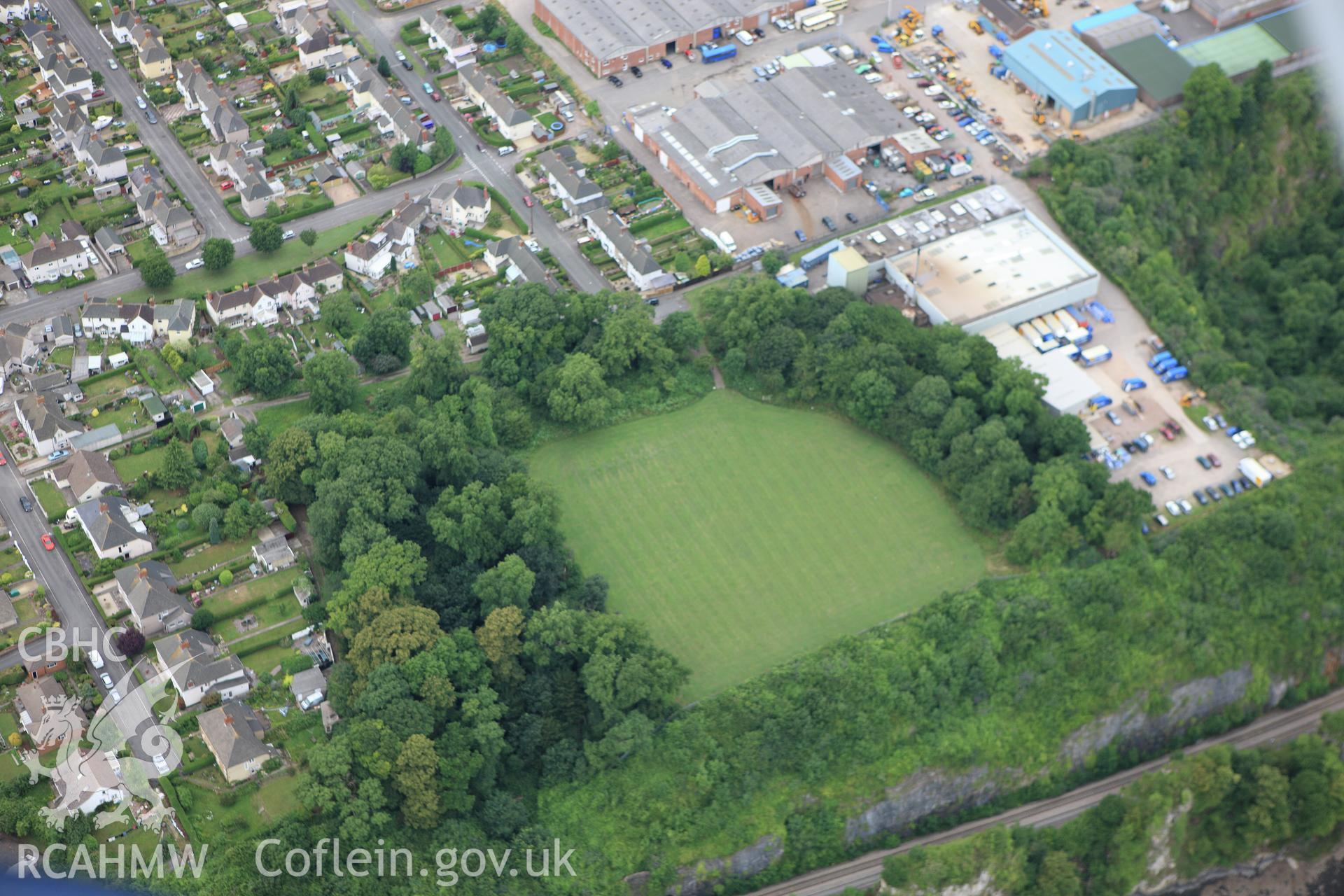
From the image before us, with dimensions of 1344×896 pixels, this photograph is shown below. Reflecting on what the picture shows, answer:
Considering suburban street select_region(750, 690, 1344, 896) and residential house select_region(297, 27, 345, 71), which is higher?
residential house select_region(297, 27, 345, 71)

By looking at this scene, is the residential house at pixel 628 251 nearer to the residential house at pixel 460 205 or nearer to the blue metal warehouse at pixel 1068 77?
the residential house at pixel 460 205

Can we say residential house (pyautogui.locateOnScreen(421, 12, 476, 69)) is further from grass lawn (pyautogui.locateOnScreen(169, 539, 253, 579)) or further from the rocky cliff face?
the rocky cliff face

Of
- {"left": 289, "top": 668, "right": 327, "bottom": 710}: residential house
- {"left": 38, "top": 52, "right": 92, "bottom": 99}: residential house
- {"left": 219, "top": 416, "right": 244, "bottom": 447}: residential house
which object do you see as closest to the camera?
{"left": 289, "top": 668, "right": 327, "bottom": 710}: residential house

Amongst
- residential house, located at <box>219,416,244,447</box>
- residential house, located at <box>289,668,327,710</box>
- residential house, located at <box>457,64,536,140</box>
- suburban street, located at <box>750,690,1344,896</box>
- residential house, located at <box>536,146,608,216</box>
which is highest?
residential house, located at <box>457,64,536,140</box>

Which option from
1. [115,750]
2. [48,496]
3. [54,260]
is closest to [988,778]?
[115,750]

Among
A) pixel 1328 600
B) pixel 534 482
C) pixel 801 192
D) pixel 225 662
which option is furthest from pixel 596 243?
pixel 1328 600

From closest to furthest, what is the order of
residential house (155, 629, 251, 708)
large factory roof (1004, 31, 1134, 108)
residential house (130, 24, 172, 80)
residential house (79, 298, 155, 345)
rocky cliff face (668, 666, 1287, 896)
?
rocky cliff face (668, 666, 1287, 896) < residential house (155, 629, 251, 708) < residential house (79, 298, 155, 345) < large factory roof (1004, 31, 1134, 108) < residential house (130, 24, 172, 80)

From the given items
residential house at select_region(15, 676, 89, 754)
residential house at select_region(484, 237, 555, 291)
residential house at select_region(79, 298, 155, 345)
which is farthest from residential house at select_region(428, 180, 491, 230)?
residential house at select_region(15, 676, 89, 754)

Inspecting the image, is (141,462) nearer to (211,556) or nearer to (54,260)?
(211,556)
